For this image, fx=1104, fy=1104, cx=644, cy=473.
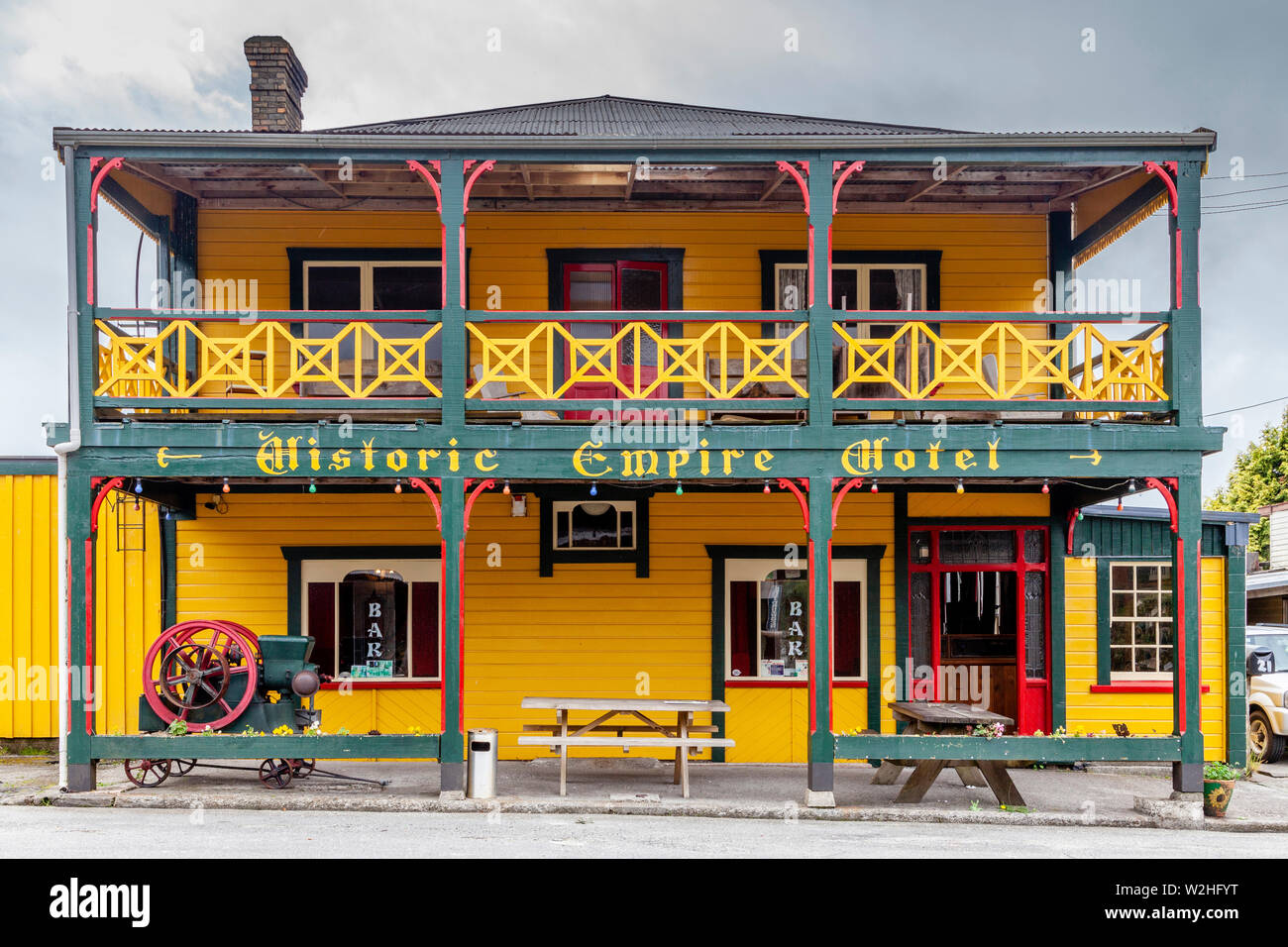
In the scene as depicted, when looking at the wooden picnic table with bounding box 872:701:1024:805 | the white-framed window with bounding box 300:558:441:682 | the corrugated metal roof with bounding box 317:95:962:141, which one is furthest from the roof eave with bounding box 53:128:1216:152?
the wooden picnic table with bounding box 872:701:1024:805

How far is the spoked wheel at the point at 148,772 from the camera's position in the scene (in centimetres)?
1098

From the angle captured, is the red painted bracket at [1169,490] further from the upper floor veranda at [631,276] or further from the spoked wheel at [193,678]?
the spoked wheel at [193,678]

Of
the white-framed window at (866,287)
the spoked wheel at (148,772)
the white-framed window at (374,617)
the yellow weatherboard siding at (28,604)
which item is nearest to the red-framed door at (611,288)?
the white-framed window at (866,287)

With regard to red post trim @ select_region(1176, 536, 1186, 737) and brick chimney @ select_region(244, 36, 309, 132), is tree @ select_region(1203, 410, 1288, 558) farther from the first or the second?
brick chimney @ select_region(244, 36, 309, 132)

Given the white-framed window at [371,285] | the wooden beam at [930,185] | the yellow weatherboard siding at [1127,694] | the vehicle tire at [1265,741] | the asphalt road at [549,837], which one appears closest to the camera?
the asphalt road at [549,837]

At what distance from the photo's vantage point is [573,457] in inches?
422

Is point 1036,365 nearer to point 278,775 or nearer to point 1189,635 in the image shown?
point 1189,635

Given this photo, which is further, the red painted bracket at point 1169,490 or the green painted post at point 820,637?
the red painted bracket at point 1169,490

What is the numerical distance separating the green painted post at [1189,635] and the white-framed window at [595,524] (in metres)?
5.83

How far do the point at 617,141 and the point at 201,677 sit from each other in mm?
6584

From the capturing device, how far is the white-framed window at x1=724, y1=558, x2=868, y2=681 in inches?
509
